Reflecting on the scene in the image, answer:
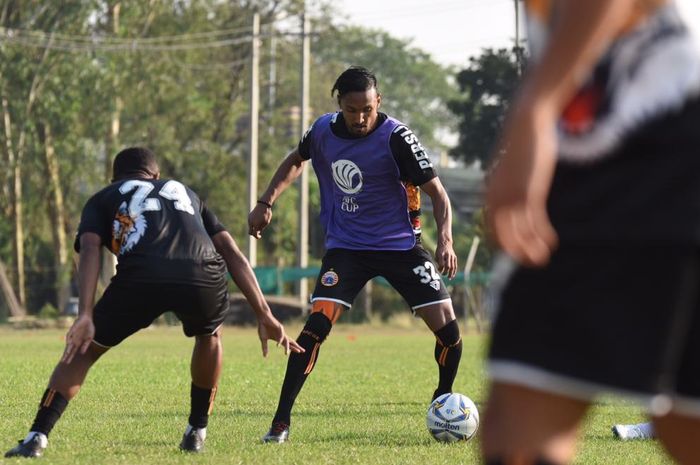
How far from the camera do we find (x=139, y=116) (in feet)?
148

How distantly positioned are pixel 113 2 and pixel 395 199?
3738 cm

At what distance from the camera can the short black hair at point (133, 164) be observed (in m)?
7.48

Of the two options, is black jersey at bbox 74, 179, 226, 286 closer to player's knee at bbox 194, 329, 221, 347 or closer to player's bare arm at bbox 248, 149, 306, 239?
player's knee at bbox 194, 329, 221, 347

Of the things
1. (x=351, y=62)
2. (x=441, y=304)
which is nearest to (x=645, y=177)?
(x=441, y=304)

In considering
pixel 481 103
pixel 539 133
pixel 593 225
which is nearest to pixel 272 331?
pixel 593 225

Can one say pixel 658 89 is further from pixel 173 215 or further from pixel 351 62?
pixel 351 62

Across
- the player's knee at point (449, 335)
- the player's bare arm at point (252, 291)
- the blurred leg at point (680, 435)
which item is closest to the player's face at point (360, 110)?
the player's knee at point (449, 335)

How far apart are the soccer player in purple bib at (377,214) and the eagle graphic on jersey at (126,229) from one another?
1.67 meters

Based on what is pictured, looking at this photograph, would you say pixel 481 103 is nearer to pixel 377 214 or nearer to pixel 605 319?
pixel 377 214

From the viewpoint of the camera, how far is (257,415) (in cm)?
1019

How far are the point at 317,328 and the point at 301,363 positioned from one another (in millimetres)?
228

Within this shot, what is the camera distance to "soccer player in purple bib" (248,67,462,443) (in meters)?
8.79

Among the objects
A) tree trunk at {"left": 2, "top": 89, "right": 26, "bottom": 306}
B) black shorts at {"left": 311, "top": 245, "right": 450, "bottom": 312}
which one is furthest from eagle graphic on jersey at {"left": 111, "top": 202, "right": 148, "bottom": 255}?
tree trunk at {"left": 2, "top": 89, "right": 26, "bottom": 306}

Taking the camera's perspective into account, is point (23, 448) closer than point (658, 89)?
No
